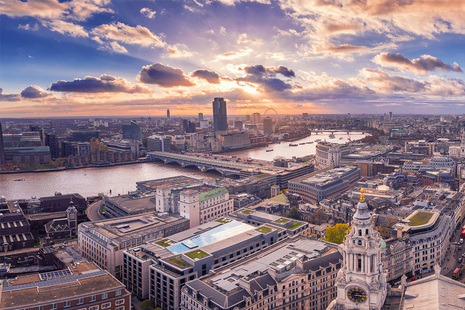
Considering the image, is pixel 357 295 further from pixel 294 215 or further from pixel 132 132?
pixel 132 132

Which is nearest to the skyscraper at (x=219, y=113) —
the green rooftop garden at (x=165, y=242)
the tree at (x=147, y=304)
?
the green rooftop garden at (x=165, y=242)

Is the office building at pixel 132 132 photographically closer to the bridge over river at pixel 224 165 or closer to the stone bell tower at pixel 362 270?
the bridge over river at pixel 224 165

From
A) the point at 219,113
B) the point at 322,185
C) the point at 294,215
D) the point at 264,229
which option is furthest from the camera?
the point at 219,113

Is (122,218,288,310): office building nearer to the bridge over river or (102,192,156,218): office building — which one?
(102,192,156,218): office building

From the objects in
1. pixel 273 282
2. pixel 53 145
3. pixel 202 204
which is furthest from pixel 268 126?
pixel 273 282

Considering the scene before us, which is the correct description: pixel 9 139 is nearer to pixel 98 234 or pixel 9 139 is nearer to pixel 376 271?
pixel 98 234

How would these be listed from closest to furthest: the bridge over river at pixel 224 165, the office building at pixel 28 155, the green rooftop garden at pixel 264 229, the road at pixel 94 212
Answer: the green rooftop garden at pixel 264 229 → the road at pixel 94 212 → the bridge over river at pixel 224 165 → the office building at pixel 28 155
